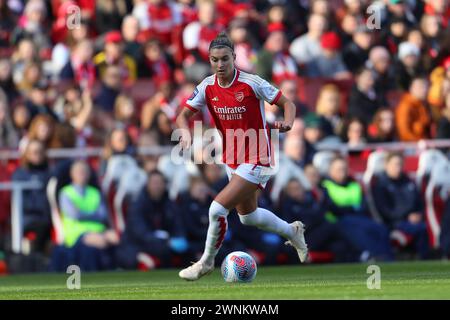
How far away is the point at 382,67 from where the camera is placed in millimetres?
20594

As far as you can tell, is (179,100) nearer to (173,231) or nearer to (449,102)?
(173,231)

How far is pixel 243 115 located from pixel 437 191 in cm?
658

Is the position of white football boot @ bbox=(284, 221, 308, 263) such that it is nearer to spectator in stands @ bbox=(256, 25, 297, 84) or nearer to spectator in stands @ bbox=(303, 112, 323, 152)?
spectator in stands @ bbox=(303, 112, 323, 152)

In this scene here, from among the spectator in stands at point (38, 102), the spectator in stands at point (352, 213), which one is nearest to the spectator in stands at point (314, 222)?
the spectator in stands at point (352, 213)

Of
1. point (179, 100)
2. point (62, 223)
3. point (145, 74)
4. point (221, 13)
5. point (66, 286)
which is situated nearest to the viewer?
point (66, 286)

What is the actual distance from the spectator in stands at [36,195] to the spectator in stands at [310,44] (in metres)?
4.93

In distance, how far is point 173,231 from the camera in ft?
57.0

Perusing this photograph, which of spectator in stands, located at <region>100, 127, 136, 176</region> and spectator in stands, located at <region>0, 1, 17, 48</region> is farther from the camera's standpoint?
spectator in stands, located at <region>0, 1, 17, 48</region>

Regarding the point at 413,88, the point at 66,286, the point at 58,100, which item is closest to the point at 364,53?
the point at 413,88

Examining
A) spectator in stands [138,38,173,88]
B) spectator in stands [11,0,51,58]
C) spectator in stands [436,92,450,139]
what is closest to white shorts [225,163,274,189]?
spectator in stands [436,92,450,139]

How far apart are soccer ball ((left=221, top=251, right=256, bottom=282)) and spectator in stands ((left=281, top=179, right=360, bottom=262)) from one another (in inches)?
197

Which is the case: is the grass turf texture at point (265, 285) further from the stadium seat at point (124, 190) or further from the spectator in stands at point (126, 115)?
the spectator in stands at point (126, 115)

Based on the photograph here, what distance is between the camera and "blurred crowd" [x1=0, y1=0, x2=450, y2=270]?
56.9 feet

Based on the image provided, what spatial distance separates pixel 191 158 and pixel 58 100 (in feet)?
8.30
